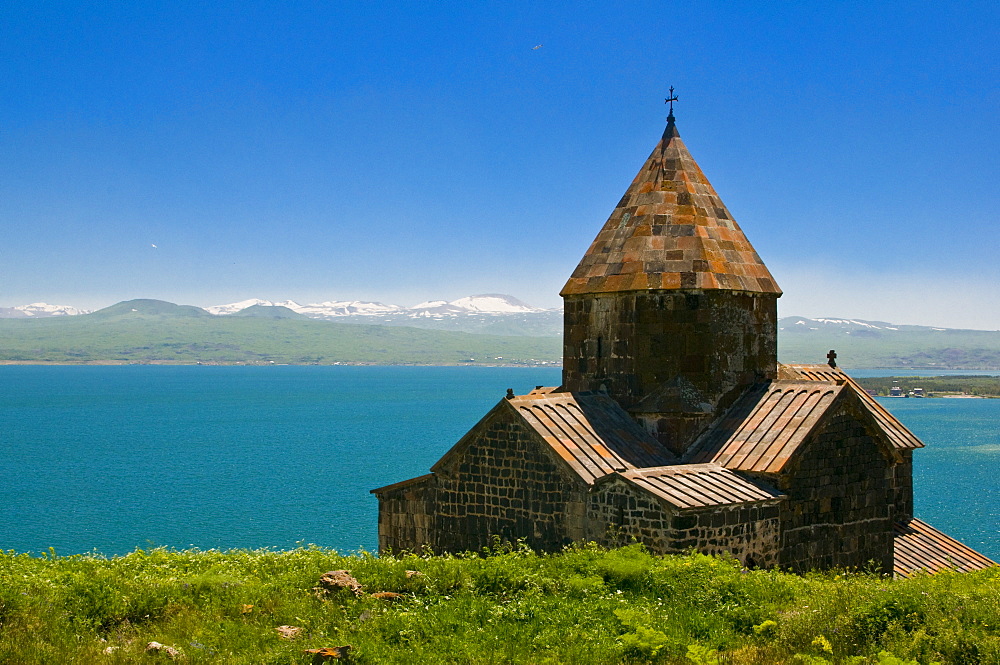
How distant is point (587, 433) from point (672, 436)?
1637 mm

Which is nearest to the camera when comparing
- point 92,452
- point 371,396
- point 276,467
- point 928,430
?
point 276,467

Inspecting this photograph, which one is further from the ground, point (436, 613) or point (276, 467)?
point (436, 613)

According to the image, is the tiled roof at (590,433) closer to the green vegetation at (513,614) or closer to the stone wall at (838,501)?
the stone wall at (838,501)

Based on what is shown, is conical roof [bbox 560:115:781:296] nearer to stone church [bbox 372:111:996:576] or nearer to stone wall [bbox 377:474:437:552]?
stone church [bbox 372:111:996:576]

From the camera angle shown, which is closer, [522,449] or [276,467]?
[522,449]

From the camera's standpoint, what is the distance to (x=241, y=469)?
171 feet

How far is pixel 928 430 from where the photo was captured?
3189 inches

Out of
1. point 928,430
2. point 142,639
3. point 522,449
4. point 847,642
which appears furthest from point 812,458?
point 928,430

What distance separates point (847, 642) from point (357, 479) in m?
41.9

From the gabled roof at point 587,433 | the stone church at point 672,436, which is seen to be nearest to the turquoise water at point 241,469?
the stone church at point 672,436

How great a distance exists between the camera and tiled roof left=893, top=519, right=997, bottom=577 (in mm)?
15875

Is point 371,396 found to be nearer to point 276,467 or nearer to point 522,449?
point 276,467

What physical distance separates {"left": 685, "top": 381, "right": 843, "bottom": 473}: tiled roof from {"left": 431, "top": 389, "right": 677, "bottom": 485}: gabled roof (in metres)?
0.86

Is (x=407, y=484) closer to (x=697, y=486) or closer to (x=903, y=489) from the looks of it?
(x=697, y=486)
